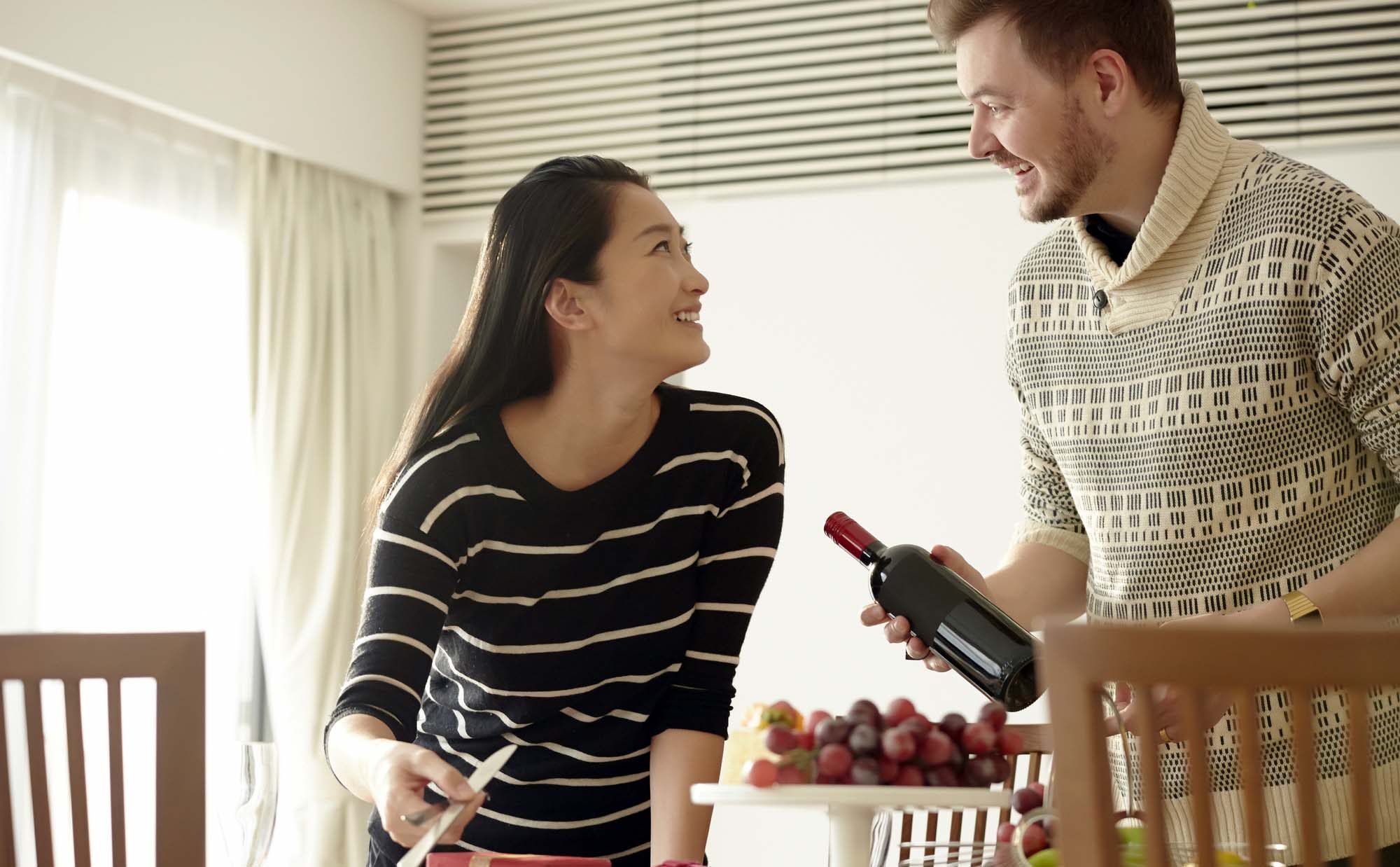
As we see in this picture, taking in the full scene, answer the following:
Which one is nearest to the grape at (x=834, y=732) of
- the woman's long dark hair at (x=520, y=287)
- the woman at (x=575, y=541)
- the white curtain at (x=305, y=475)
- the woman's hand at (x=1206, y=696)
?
the woman's hand at (x=1206, y=696)

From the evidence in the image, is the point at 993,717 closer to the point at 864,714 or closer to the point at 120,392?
the point at 864,714

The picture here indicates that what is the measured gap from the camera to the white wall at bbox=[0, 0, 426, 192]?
12.6 ft

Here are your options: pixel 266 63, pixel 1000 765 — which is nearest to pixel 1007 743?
pixel 1000 765

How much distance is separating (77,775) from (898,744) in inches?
30.9

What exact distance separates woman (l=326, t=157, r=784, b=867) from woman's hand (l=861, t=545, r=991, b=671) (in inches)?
10.4

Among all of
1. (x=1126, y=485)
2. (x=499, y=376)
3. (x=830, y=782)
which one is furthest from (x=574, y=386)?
(x=830, y=782)

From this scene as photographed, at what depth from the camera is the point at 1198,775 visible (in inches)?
32.9

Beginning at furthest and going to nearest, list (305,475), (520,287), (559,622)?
(305,475), (520,287), (559,622)

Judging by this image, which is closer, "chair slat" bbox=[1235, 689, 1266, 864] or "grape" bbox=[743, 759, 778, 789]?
"chair slat" bbox=[1235, 689, 1266, 864]

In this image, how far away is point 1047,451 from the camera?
1.87 metres

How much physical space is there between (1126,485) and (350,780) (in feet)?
2.97

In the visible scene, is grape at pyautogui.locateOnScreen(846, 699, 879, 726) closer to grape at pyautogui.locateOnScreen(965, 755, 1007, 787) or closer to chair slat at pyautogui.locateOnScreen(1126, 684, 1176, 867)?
grape at pyautogui.locateOnScreen(965, 755, 1007, 787)

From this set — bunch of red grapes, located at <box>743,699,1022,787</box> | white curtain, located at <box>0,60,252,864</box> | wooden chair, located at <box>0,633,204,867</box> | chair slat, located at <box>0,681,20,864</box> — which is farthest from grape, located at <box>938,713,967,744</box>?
white curtain, located at <box>0,60,252,864</box>

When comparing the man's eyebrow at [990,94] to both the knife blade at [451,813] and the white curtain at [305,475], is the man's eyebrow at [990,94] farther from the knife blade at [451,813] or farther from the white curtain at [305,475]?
the white curtain at [305,475]
